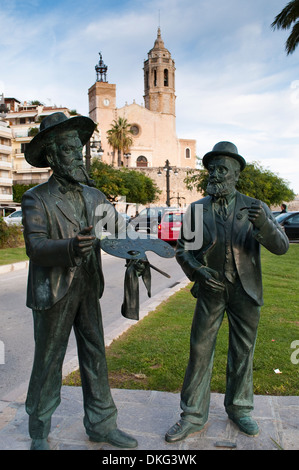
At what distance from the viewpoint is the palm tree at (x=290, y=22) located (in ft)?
65.3

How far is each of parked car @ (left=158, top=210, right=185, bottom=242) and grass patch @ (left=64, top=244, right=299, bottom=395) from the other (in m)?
8.63

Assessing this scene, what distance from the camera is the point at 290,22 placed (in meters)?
20.2

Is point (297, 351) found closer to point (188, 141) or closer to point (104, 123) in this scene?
point (104, 123)

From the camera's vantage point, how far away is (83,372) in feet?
11.1

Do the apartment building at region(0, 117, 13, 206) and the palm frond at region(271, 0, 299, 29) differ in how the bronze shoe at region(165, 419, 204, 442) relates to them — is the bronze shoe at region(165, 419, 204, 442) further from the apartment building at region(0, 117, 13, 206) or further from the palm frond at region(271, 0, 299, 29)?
the apartment building at region(0, 117, 13, 206)

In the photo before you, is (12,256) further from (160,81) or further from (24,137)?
(160,81)

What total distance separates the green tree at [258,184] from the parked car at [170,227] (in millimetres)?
9793

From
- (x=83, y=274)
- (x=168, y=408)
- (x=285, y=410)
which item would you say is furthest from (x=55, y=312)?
(x=285, y=410)

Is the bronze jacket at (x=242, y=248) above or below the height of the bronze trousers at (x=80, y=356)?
above

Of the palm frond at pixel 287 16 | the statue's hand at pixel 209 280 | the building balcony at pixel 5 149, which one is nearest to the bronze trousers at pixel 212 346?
the statue's hand at pixel 209 280

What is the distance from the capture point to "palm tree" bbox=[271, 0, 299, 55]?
783 inches

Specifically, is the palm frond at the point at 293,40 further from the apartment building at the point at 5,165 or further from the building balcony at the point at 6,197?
the building balcony at the point at 6,197

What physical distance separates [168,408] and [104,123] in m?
76.7

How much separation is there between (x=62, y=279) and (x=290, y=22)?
2089 centimetres
